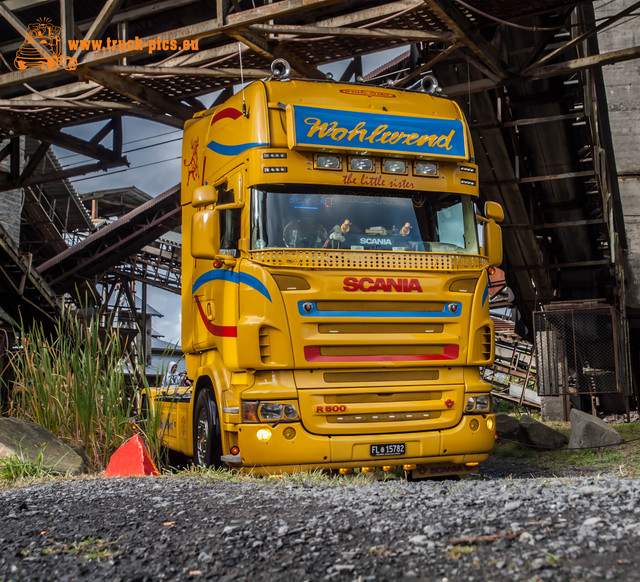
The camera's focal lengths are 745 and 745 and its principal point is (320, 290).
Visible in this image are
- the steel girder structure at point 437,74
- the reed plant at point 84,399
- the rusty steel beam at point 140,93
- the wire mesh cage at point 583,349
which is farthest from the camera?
the wire mesh cage at point 583,349

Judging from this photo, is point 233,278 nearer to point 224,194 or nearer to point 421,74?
point 224,194

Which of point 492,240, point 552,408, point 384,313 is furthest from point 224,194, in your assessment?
point 552,408

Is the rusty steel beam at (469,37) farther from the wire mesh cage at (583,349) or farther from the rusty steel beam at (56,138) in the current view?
the rusty steel beam at (56,138)

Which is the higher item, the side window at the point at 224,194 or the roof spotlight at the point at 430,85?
the roof spotlight at the point at 430,85

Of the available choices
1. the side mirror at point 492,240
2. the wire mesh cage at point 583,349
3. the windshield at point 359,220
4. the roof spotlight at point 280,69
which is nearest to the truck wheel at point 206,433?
the windshield at point 359,220

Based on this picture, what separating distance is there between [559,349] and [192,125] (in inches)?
390

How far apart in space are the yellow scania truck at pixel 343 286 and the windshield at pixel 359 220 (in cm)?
1

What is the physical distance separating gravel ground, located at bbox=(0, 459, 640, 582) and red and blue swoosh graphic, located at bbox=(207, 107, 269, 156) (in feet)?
11.5

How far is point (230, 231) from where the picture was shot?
7.30 m

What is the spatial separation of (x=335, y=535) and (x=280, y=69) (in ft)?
17.6

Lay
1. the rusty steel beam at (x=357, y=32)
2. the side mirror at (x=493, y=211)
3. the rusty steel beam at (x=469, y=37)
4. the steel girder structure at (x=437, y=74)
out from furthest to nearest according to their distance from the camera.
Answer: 1. the steel girder structure at (x=437, y=74)
2. the rusty steel beam at (x=357, y=32)
3. the rusty steel beam at (x=469, y=37)
4. the side mirror at (x=493, y=211)

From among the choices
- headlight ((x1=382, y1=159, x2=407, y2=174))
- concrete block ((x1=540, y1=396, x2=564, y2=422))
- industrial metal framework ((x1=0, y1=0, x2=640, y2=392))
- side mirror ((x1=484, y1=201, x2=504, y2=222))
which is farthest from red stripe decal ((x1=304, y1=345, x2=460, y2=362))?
concrete block ((x1=540, y1=396, x2=564, y2=422))

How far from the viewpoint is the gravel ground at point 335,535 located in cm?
328

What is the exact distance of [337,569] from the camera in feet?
10.8
